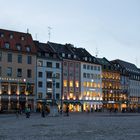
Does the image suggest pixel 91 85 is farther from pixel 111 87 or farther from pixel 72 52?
pixel 111 87

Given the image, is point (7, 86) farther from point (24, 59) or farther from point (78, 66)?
point (78, 66)

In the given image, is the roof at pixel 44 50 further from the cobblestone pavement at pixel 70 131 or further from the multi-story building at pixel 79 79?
the cobblestone pavement at pixel 70 131

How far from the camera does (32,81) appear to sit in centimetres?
9438

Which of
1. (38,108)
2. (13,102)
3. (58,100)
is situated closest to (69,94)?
(58,100)

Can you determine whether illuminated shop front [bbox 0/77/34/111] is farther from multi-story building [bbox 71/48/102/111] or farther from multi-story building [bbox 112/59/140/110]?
multi-story building [bbox 112/59/140/110]

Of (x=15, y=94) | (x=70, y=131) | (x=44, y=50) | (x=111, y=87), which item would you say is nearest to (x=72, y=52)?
(x=44, y=50)

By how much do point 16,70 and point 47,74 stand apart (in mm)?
10397

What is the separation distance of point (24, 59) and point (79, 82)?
2225cm

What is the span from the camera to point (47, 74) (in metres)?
99.7

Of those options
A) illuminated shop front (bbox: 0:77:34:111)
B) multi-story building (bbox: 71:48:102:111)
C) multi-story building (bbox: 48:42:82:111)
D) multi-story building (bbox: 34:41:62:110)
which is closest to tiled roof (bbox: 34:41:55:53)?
multi-story building (bbox: 34:41:62:110)

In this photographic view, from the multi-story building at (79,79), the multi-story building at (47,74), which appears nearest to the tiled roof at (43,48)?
the multi-story building at (47,74)

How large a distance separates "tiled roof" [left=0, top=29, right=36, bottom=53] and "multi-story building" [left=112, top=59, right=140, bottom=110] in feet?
155

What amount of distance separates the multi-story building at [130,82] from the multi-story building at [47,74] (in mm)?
38084

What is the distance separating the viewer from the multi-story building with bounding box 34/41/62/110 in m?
97.2
